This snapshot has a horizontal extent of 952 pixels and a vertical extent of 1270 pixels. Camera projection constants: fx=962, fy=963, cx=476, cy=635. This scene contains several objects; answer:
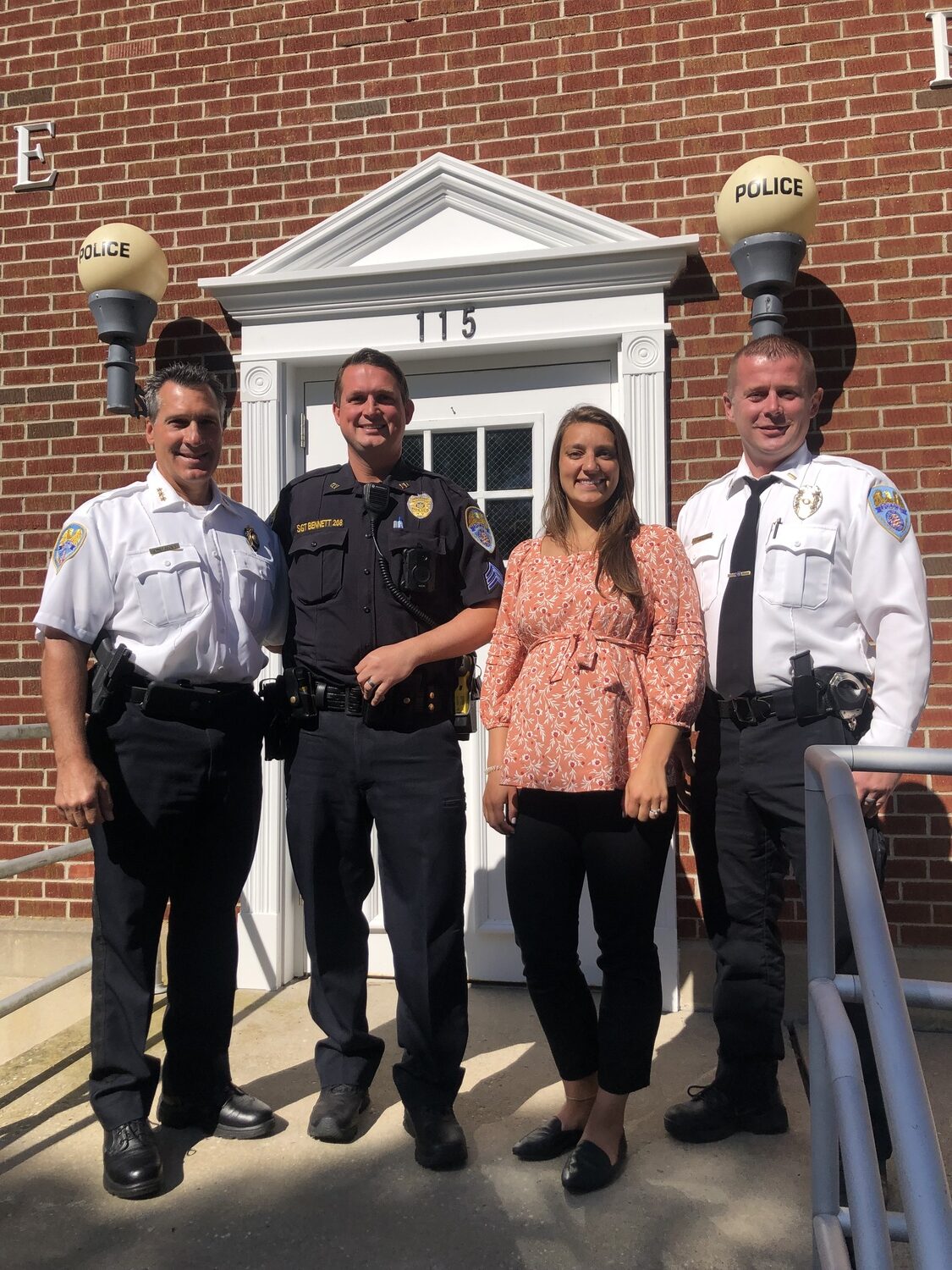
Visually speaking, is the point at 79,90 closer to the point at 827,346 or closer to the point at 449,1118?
the point at 827,346

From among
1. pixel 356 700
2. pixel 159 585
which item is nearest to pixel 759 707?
pixel 356 700

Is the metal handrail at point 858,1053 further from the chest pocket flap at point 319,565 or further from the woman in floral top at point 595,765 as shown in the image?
the chest pocket flap at point 319,565

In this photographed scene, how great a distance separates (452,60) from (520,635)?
274cm

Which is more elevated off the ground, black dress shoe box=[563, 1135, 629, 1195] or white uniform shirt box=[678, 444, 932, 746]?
white uniform shirt box=[678, 444, 932, 746]

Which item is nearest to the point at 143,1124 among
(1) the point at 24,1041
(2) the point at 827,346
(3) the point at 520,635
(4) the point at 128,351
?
(3) the point at 520,635

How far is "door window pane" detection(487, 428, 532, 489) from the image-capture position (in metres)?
3.84

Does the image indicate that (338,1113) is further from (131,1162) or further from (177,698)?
(177,698)

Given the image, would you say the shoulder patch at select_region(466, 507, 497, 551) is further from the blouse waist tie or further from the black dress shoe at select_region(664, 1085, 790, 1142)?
the black dress shoe at select_region(664, 1085, 790, 1142)

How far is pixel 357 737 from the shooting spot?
2545mm

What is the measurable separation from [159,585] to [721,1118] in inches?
80.5

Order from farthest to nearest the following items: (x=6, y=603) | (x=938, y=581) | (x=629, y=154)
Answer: (x=6, y=603) < (x=629, y=154) < (x=938, y=581)

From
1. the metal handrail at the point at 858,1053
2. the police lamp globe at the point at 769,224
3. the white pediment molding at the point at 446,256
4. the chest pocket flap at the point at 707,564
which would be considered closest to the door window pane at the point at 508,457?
the white pediment molding at the point at 446,256

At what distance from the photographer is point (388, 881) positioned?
101 inches

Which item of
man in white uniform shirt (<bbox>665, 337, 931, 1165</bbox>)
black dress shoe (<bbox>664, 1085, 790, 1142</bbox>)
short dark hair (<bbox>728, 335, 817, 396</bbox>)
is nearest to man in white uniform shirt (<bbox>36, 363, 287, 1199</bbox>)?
black dress shoe (<bbox>664, 1085, 790, 1142</bbox>)
